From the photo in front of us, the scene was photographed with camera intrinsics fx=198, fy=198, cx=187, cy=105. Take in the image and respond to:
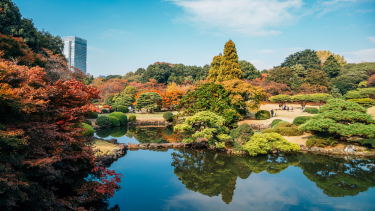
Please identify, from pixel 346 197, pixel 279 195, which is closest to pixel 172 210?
pixel 279 195

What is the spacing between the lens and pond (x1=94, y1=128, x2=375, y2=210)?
18.9 feet

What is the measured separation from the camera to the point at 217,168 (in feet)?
28.0

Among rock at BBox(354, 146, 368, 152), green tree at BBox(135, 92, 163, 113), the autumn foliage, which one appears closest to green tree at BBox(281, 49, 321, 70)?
green tree at BBox(135, 92, 163, 113)

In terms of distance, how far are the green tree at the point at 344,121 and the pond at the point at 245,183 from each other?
1398 millimetres

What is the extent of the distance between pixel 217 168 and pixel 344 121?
23.7 ft

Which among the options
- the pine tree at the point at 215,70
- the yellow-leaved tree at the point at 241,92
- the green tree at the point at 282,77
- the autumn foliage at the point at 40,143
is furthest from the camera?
the green tree at the point at 282,77

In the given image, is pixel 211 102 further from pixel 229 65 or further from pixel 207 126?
pixel 229 65

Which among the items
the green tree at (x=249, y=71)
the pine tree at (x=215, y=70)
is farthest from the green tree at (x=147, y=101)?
the green tree at (x=249, y=71)

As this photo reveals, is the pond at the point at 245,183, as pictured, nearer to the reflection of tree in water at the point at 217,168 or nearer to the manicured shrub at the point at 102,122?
the reflection of tree in water at the point at 217,168

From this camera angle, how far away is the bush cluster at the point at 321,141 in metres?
10.7

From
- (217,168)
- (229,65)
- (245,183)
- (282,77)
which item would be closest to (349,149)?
(245,183)

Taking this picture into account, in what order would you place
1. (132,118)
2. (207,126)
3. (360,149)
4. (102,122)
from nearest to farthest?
(360,149) < (207,126) < (102,122) < (132,118)

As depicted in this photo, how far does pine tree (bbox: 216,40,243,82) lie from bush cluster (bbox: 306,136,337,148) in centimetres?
1247

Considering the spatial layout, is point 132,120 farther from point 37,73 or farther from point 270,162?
point 37,73
